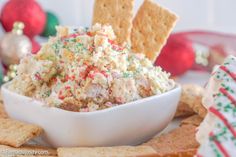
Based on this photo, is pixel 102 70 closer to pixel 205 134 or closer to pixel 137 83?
pixel 137 83

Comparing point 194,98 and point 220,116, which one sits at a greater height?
point 220,116

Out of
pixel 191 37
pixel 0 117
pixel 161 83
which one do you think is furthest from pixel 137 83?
pixel 191 37

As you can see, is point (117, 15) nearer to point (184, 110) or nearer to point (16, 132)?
point (184, 110)

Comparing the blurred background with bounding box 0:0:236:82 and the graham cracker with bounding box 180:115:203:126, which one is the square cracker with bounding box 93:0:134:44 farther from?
the blurred background with bounding box 0:0:236:82

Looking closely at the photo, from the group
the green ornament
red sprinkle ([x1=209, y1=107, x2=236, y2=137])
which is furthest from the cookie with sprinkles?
the green ornament

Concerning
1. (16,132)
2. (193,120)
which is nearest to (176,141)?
(193,120)

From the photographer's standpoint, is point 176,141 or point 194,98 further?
point 194,98

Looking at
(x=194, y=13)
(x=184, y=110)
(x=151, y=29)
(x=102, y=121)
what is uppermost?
(x=151, y=29)
